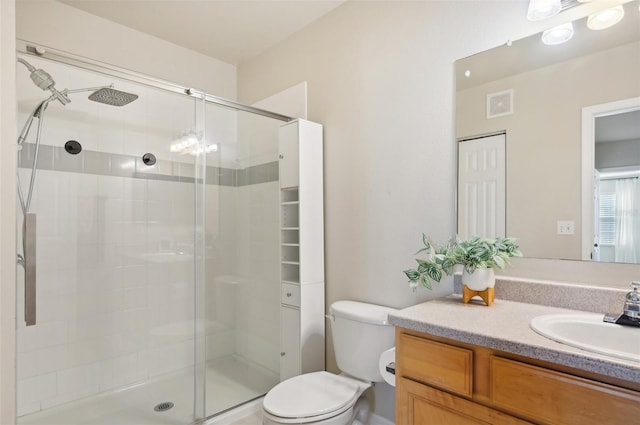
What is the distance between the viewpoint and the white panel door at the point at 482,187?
1564mm

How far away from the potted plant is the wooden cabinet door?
17.1 inches

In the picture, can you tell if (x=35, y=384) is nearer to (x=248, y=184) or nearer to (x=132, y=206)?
(x=132, y=206)

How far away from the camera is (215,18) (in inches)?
95.0

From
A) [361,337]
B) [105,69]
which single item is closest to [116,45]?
[105,69]

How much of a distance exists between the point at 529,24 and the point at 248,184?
1888 mm

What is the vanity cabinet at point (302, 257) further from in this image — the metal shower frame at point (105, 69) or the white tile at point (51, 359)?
the white tile at point (51, 359)

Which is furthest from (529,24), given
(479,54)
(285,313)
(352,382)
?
(285,313)

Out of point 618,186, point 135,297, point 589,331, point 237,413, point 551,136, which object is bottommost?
point 237,413

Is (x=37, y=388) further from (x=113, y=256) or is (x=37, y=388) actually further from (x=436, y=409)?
(x=436, y=409)

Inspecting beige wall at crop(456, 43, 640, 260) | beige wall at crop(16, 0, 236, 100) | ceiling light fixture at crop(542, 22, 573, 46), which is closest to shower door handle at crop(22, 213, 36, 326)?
beige wall at crop(16, 0, 236, 100)

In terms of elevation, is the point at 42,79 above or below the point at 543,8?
below

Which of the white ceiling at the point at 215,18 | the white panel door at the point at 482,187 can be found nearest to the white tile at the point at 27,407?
the white ceiling at the point at 215,18

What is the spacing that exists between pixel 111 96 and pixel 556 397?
8.35ft

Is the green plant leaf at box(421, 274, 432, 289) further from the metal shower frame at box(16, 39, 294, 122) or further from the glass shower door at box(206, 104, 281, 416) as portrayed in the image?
the metal shower frame at box(16, 39, 294, 122)
